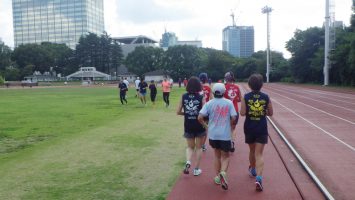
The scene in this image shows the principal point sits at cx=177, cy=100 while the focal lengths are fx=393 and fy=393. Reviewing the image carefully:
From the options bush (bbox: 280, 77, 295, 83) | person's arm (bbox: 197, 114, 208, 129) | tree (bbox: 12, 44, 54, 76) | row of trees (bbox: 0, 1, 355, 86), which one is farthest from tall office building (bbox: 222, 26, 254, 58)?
person's arm (bbox: 197, 114, 208, 129)

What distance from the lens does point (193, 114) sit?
265 inches

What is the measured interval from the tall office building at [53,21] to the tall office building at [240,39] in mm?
54812

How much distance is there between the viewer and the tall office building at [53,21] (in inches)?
6196

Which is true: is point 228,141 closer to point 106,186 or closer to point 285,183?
point 285,183

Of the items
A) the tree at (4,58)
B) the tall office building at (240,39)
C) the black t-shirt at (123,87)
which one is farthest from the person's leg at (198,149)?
the tall office building at (240,39)

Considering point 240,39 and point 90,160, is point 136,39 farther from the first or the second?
point 90,160

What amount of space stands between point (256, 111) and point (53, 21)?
554ft

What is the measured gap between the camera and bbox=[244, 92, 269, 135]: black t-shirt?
19.7 feet

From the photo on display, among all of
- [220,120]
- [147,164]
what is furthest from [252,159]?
[147,164]

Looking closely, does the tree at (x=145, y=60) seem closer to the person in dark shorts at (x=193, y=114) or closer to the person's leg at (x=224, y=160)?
the person in dark shorts at (x=193, y=114)

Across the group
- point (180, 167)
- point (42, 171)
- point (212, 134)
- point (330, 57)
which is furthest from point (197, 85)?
point (330, 57)

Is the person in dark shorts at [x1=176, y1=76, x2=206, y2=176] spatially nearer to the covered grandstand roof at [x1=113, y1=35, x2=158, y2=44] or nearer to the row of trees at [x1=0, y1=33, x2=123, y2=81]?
the row of trees at [x1=0, y1=33, x2=123, y2=81]

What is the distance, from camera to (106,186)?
6.23 metres

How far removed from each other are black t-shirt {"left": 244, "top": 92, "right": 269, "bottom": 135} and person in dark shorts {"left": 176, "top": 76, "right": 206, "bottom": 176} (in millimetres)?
960
